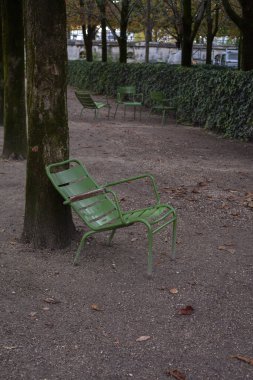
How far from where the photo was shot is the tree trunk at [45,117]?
4.75 meters

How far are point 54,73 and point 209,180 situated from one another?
4.42m

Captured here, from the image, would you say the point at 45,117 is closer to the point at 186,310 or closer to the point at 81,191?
the point at 81,191

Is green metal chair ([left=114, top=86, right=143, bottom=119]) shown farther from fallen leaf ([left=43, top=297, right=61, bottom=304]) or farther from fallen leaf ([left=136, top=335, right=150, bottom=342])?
fallen leaf ([left=136, top=335, right=150, bottom=342])

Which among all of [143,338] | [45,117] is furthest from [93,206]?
[143,338]

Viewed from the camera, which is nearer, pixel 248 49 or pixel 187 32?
pixel 248 49

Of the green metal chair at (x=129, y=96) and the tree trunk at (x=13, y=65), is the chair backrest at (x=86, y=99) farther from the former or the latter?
A: the tree trunk at (x=13, y=65)

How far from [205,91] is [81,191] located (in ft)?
34.0

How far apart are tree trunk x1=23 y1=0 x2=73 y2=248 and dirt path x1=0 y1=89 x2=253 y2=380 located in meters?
0.25

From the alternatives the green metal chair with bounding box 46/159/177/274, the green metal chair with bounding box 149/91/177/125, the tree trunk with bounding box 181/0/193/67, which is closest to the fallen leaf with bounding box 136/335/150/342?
the green metal chair with bounding box 46/159/177/274

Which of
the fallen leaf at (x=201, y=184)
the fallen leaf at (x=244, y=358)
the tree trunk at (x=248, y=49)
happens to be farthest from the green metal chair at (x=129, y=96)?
the fallen leaf at (x=244, y=358)

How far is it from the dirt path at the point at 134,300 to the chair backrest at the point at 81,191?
1.30 ft

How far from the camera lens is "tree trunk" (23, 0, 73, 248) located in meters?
4.75

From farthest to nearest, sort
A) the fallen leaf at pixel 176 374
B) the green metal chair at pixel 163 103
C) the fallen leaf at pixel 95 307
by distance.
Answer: the green metal chair at pixel 163 103 < the fallen leaf at pixel 95 307 < the fallen leaf at pixel 176 374

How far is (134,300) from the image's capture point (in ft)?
14.0
